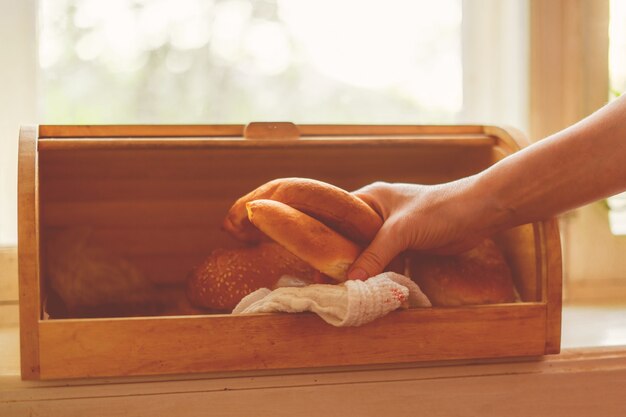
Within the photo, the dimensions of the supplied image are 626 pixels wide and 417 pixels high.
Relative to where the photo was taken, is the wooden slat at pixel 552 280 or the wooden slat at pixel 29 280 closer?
the wooden slat at pixel 29 280

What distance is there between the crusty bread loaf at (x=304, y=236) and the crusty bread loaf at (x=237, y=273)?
0.35 feet

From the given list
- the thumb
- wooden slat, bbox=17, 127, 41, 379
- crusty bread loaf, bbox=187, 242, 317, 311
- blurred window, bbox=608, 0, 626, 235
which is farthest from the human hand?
blurred window, bbox=608, 0, 626, 235

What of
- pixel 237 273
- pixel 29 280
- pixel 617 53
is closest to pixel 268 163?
pixel 237 273

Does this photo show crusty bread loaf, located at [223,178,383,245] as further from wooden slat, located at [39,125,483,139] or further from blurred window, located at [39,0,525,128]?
blurred window, located at [39,0,525,128]

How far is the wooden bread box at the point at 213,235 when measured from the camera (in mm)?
747

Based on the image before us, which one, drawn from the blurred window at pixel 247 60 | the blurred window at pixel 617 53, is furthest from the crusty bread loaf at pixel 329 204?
the blurred window at pixel 617 53

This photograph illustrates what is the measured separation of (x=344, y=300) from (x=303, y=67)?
0.73m

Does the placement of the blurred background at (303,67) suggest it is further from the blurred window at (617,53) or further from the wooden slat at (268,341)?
the wooden slat at (268,341)

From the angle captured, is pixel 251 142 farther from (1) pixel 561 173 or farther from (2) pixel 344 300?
(1) pixel 561 173

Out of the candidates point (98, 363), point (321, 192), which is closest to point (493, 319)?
point (321, 192)

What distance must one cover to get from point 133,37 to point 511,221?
0.87 metres

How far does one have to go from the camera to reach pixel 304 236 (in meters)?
0.77

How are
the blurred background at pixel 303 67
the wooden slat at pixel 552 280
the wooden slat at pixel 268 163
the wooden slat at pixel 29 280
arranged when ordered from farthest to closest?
1. the blurred background at pixel 303 67
2. the wooden slat at pixel 268 163
3. the wooden slat at pixel 552 280
4. the wooden slat at pixel 29 280

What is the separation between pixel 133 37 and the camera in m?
1.27
